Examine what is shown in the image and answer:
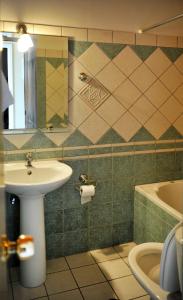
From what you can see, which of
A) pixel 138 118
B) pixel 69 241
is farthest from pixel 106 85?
pixel 69 241

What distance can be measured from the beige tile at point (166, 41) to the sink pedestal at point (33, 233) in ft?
5.59

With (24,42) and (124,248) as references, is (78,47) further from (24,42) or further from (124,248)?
(124,248)

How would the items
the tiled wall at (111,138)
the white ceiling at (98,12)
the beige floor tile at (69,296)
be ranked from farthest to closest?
the tiled wall at (111,138) → the white ceiling at (98,12) → the beige floor tile at (69,296)

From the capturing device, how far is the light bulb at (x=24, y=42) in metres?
2.17

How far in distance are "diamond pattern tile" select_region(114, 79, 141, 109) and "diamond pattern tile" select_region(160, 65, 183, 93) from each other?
11.6 inches

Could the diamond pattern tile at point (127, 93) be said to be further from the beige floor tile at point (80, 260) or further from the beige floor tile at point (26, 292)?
the beige floor tile at point (26, 292)

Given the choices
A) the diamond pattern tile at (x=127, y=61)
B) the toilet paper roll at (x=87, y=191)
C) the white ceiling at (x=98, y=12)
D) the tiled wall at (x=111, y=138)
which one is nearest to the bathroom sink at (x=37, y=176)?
the tiled wall at (x=111, y=138)

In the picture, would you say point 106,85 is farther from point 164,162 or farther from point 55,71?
point 164,162

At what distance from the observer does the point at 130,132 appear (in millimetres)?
2668

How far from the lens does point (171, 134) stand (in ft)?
9.27

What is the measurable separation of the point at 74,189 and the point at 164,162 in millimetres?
930

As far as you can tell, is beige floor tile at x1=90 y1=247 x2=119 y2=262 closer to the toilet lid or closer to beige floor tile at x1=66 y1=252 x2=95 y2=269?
beige floor tile at x1=66 y1=252 x2=95 y2=269

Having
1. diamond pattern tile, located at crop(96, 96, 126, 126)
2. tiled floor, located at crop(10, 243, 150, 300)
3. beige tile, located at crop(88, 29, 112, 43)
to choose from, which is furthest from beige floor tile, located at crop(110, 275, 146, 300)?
beige tile, located at crop(88, 29, 112, 43)

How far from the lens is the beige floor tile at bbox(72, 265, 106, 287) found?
2.24 meters
